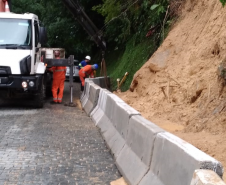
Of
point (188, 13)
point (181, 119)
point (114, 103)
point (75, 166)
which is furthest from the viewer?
point (188, 13)

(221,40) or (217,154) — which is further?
(221,40)

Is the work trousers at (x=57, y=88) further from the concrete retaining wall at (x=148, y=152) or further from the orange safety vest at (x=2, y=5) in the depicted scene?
the concrete retaining wall at (x=148, y=152)

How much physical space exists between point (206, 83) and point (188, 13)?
5054 mm

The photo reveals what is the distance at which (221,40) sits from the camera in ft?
34.0

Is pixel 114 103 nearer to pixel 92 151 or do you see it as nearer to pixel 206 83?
pixel 92 151

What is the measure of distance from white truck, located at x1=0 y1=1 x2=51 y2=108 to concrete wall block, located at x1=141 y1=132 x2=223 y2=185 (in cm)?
913

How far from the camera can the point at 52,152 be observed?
25.5ft

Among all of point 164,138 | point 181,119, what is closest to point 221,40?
point 181,119

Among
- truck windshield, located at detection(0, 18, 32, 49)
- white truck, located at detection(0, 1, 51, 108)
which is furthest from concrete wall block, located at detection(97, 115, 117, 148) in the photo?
truck windshield, located at detection(0, 18, 32, 49)

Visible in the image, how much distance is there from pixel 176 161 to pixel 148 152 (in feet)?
3.82

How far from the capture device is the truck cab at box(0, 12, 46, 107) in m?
13.5

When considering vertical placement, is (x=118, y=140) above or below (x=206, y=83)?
below

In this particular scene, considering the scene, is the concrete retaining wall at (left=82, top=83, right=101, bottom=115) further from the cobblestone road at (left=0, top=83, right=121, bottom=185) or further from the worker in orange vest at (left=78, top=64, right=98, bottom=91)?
the worker in orange vest at (left=78, top=64, right=98, bottom=91)

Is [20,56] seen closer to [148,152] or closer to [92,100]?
[92,100]
